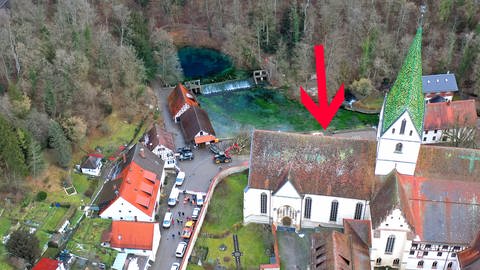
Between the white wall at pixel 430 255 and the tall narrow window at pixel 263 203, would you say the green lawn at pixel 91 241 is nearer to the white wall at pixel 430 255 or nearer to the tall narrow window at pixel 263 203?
the tall narrow window at pixel 263 203

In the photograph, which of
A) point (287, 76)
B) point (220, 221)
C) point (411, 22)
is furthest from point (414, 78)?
point (411, 22)

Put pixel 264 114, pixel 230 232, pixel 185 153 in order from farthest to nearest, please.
A: 1. pixel 264 114
2. pixel 185 153
3. pixel 230 232

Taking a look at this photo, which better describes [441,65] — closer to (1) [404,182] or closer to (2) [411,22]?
(2) [411,22]

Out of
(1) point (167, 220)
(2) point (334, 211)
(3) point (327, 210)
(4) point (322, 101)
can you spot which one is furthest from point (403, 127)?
(4) point (322, 101)

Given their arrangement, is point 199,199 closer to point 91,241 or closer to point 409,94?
point 91,241

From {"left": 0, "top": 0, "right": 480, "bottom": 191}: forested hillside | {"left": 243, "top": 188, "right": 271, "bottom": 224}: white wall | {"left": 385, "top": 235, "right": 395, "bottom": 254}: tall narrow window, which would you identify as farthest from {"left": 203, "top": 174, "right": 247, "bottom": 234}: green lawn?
{"left": 0, "top": 0, "right": 480, "bottom": 191}: forested hillside
